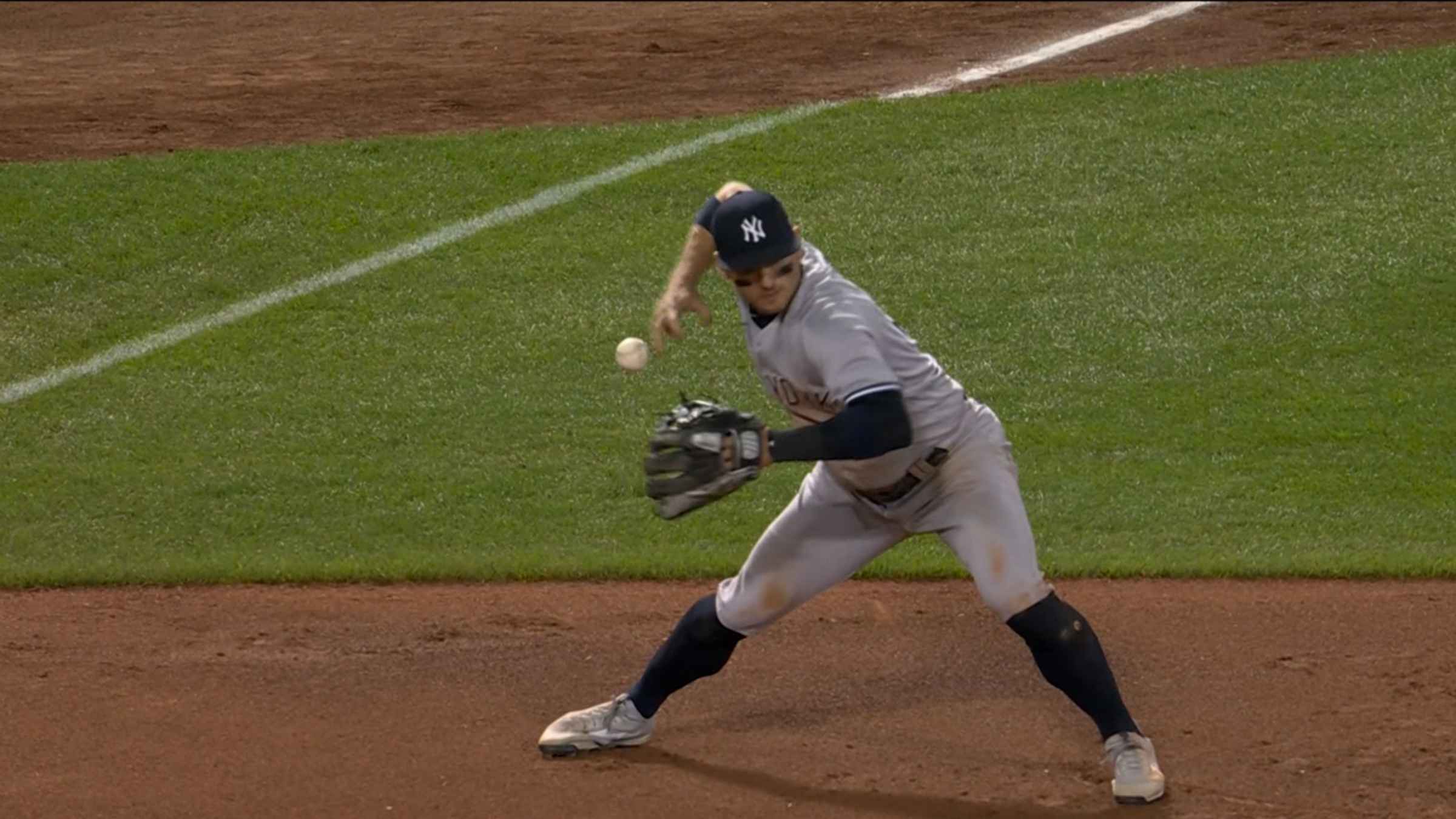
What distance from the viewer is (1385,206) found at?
32.1 ft

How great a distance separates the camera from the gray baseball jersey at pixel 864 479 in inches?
177

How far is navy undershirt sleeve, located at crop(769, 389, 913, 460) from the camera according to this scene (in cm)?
424

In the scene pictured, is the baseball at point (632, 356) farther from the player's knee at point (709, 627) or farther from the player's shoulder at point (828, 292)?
the player's knee at point (709, 627)

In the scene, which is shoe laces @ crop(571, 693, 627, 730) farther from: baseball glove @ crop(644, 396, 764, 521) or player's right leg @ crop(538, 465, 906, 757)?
baseball glove @ crop(644, 396, 764, 521)

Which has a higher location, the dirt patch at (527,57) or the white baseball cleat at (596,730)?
the dirt patch at (527,57)

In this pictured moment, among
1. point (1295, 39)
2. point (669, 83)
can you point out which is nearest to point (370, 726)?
point (669, 83)

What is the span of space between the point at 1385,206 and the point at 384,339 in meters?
5.25

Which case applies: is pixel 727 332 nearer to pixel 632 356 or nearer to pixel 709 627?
pixel 709 627

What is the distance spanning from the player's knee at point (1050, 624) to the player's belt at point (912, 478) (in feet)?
1.37

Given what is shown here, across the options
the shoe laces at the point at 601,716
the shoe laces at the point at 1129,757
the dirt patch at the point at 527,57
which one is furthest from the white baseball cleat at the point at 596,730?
the dirt patch at the point at 527,57

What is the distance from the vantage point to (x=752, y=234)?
4422 millimetres

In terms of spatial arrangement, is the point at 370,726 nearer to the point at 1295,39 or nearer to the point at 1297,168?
the point at 1297,168

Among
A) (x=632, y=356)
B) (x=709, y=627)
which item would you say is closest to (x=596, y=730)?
(x=709, y=627)

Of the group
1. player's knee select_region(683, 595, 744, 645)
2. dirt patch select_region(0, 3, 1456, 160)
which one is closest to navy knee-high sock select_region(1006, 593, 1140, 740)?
player's knee select_region(683, 595, 744, 645)
